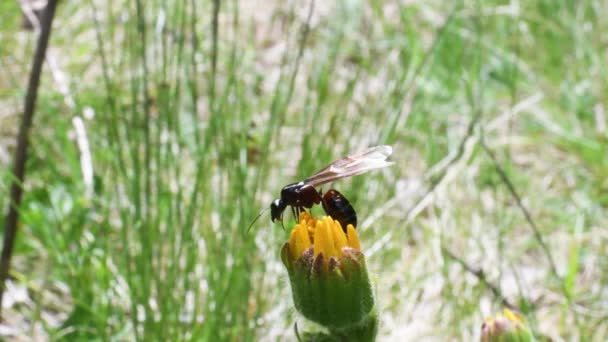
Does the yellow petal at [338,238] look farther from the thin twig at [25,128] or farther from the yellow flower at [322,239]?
the thin twig at [25,128]

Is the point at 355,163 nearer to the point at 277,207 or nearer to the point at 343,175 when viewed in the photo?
the point at 343,175

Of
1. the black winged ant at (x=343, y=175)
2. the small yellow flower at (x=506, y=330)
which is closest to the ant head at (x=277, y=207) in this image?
the black winged ant at (x=343, y=175)

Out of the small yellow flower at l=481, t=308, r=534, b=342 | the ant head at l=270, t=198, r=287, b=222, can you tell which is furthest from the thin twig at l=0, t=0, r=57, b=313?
the small yellow flower at l=481, t=308, r=534, b=342

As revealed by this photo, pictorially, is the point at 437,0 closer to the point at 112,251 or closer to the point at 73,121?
the point at 73,121

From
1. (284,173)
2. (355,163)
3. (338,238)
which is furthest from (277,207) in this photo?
(284,173)

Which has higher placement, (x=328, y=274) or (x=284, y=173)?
(x=328, y=274)

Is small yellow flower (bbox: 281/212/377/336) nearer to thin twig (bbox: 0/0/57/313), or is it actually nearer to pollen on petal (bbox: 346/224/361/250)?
pollen on petal (bbox: 346/224/361/250)
